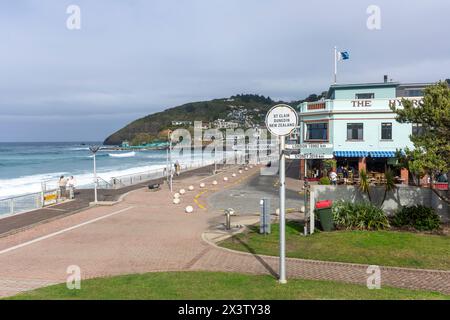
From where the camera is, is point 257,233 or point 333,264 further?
point 257,233

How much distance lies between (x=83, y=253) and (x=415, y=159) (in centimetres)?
1175

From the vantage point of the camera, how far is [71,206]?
22.7 m

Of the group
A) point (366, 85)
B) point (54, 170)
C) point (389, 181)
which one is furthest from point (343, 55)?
point (54, 170)

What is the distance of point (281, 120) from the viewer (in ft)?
29.3

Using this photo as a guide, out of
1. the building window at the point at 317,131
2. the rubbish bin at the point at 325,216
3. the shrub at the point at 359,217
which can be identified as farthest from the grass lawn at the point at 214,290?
the building window at the point at 317,131

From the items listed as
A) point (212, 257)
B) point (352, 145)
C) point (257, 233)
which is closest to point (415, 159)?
point (257, 233)

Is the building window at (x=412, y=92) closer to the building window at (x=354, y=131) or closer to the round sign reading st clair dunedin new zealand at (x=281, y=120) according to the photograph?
the building window at (x=354, y=131)

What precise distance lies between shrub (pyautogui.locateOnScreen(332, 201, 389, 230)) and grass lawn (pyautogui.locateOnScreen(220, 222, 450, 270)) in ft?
2.83

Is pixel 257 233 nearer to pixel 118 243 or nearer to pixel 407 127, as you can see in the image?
pixel 118 243

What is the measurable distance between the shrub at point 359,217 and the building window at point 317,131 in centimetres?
2045

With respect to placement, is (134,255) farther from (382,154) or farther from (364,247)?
(382,154)

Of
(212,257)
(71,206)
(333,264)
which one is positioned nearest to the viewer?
(333,264)

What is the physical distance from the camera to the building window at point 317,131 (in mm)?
35550
